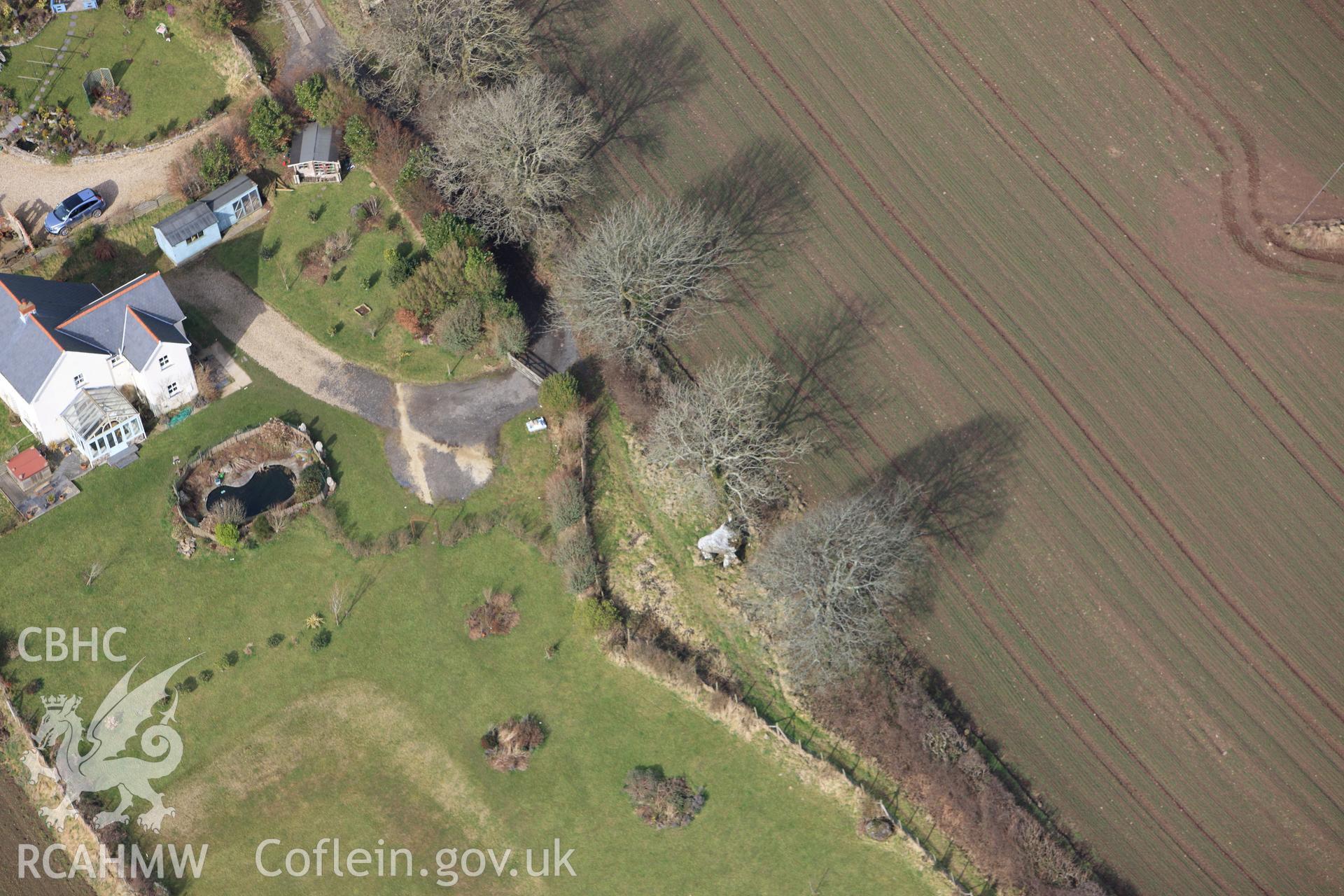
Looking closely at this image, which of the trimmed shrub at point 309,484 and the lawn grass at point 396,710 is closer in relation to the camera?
the lawn grass at point 396,710

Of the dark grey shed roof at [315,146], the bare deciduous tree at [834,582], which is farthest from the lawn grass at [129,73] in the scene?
the bare deciduous tree at [834,582]

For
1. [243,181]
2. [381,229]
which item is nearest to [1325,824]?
[381,229]

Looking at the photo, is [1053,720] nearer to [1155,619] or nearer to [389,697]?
[1155,619]

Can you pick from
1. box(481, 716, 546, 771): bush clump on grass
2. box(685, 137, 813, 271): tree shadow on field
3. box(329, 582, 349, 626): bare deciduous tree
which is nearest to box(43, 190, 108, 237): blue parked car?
box(329, 582, 349, 626): bare deciduous tree

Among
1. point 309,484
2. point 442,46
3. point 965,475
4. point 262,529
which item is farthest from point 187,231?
point 965,475

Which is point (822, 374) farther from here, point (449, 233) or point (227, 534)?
point (227, 534)

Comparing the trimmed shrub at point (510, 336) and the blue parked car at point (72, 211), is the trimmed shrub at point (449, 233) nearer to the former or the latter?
the trimmed shrub at point (510, 336)

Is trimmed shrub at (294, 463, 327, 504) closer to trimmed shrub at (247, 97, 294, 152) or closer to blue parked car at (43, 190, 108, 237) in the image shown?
trimmed shrub at (247, 97, 294, 152)
